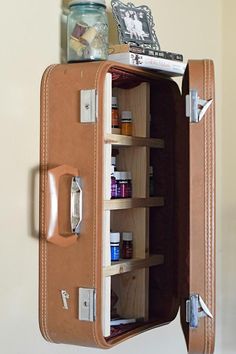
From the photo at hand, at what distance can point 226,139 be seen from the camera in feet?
7.79

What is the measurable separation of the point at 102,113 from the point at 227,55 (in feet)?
3.73

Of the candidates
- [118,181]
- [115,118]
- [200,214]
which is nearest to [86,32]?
[115,118]

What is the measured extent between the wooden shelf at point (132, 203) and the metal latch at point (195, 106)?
0.27 meters

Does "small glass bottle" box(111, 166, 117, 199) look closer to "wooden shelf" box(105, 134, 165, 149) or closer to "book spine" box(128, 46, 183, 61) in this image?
"wooden shelf" box(105, 134, 165, 149)

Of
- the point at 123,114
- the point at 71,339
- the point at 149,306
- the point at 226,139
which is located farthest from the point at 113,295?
the point at 226,139

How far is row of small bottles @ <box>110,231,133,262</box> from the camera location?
5.06 ft

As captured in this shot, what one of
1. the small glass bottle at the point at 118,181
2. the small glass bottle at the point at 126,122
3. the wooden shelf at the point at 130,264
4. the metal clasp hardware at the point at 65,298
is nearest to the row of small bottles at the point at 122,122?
the small glass bottle at the point at 126,122

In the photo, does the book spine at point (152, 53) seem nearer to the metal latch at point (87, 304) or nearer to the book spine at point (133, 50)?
the book spine at point (133, 50)

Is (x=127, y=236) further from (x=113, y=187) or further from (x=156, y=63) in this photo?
(x=156, y=63)

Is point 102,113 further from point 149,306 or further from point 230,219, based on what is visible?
point 230,219

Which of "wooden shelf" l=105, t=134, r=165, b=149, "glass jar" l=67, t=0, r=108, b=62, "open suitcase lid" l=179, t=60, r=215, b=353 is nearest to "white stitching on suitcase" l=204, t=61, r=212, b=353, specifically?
"open suitcase lid" l=179, t=60, r=215, b=353

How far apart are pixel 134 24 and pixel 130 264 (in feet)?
2.07

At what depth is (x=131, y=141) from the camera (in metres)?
1.53

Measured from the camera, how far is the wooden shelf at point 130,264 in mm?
1423
